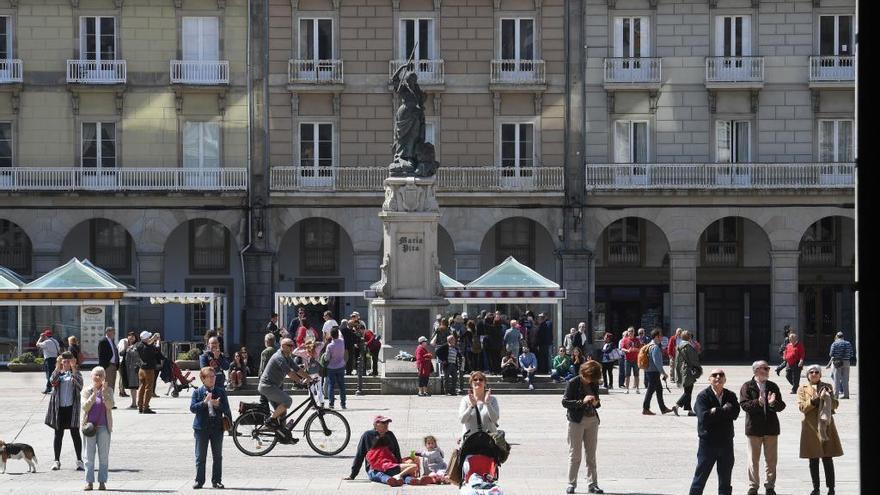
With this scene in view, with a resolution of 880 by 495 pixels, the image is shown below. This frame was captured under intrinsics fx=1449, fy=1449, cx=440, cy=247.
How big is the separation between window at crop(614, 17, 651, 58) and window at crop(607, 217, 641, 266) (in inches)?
244

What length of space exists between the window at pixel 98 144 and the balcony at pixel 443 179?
18.0 ft

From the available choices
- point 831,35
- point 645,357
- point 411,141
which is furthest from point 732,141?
point 645,357

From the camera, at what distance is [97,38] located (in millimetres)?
A: 48344

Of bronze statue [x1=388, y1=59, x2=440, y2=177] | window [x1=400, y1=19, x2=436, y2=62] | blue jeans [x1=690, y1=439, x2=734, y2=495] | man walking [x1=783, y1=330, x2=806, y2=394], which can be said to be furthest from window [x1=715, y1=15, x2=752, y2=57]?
blue jeans [x1=690, y1=439, x2=734, y2=495]

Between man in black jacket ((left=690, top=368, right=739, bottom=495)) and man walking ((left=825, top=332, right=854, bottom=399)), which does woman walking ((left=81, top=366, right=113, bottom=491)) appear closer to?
man in black jacket ((left=690, top=368, right=739, bottom=495))

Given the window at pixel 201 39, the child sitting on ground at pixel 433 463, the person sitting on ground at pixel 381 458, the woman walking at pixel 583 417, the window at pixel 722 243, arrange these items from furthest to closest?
1. the window at pixel 722 243
2. the window at pixel 201 39
3. the child sitting on ground at pixel 433 463
4. the person sitting on ground at pixel 381 458
5. the woman walking at pixel 583 417

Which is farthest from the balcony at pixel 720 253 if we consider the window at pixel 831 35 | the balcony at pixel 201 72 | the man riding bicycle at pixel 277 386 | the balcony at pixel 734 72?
the man riding bicycle at pixel 277 386

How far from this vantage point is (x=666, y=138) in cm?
4856

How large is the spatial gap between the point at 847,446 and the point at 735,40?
1141 inches

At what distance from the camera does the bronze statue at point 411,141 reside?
34.5 meters

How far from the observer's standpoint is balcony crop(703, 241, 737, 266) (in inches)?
2024

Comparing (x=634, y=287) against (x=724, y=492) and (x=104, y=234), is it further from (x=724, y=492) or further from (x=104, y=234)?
(x=724, y=492)

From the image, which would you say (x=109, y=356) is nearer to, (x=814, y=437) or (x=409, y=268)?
(x=409, y=268)

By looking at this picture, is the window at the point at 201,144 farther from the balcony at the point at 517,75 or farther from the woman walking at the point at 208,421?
the woman walking at the point at 208,421
